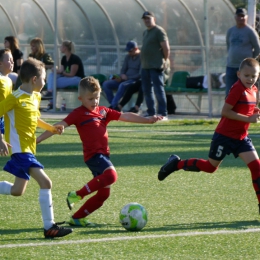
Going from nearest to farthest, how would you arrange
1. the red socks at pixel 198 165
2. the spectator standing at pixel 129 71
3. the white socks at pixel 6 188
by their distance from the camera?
the white socks at pixel 6 188 < the red socks at pixel 198 165 < the spectator standing at pixel 129 71

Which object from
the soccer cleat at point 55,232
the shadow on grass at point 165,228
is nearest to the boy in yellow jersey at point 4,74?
the shadow on grass at point 165,228

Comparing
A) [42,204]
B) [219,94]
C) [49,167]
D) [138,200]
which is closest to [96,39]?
[219,94]

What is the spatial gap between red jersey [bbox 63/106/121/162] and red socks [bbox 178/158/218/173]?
1254 mm

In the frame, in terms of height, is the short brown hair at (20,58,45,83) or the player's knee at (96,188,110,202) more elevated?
the short brown hair at (20,58,45,83)

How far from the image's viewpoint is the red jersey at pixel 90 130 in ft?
20.4

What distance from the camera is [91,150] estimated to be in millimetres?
6195

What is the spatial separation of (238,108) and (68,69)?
1216 cm

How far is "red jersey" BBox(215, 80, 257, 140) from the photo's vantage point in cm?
677

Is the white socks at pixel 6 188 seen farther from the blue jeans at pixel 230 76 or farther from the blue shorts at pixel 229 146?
the blue jeans at pixel 230 76

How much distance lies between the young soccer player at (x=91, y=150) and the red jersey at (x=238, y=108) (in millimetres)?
824

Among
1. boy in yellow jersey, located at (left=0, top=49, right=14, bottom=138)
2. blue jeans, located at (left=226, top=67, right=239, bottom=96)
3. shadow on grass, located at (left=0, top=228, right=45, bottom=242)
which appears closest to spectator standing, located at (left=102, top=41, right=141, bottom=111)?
blue jeans, located at (left=226, top=67, right=239, bottom=96)

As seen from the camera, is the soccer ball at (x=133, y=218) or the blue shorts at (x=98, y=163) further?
the blue shorts at (x=98, y=163)

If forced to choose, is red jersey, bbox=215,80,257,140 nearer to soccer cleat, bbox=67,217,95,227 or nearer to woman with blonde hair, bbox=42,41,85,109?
soccer cleat, bbox=67,217,95,227

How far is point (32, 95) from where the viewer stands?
5984 millimetres
